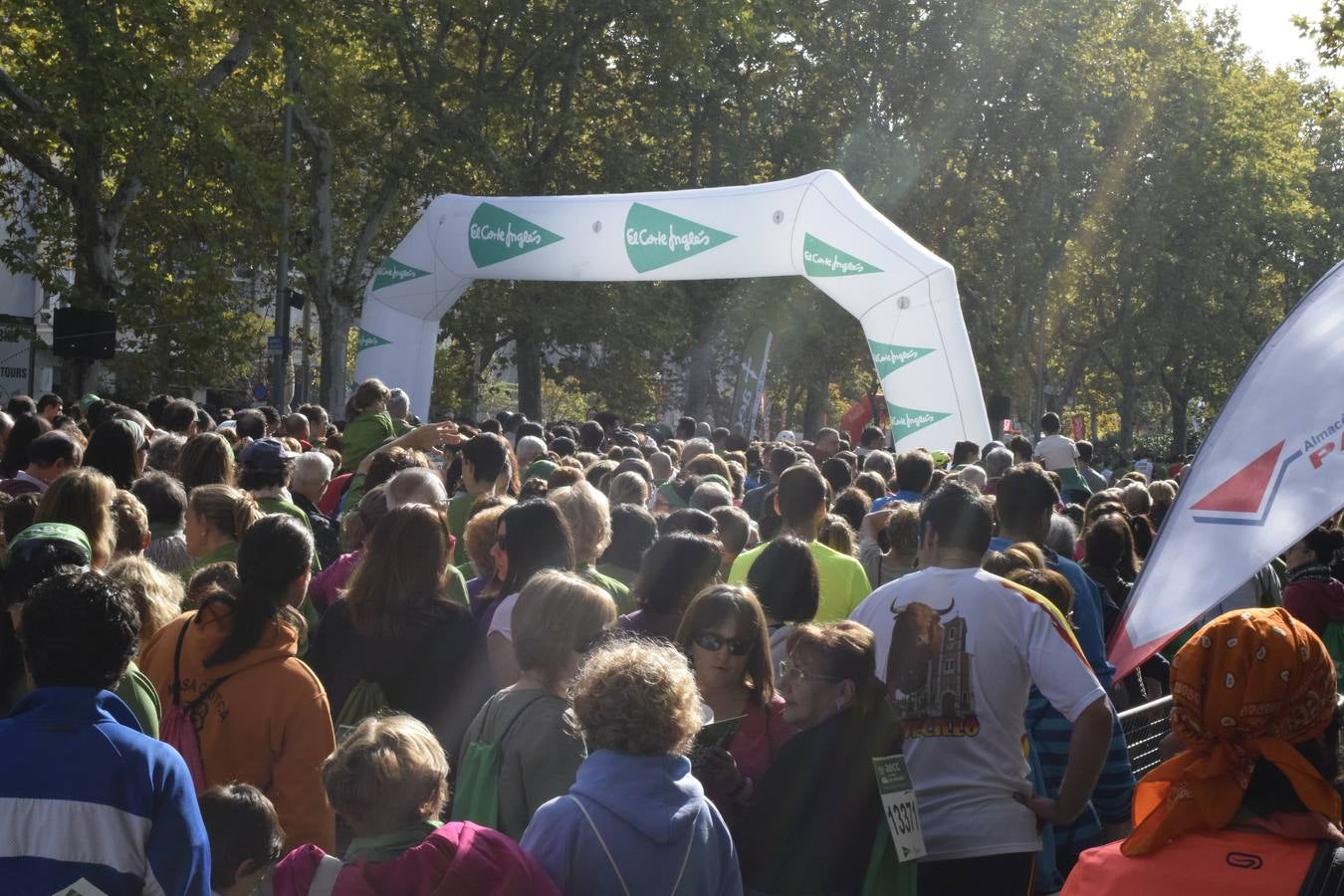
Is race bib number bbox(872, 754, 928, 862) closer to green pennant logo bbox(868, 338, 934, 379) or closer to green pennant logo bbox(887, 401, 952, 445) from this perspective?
green pennant logo bbox(887, 401, 952, 445)

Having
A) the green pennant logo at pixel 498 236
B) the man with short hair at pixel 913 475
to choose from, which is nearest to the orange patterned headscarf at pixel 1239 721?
the man with short hair at pixel 913 475

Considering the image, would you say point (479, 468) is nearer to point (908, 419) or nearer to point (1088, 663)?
point (1088, 663)

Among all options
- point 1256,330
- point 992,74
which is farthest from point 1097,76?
point 1256,330

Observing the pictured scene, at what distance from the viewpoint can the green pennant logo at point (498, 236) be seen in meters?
17.6

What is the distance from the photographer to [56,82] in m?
20.2

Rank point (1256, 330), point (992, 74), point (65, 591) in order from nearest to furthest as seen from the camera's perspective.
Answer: point (65, 591), point (992, 74), point (1256, 330)

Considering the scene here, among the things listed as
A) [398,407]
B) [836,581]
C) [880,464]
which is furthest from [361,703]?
[398,407]

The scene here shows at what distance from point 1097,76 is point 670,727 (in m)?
38.6

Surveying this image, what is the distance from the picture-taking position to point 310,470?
793cm

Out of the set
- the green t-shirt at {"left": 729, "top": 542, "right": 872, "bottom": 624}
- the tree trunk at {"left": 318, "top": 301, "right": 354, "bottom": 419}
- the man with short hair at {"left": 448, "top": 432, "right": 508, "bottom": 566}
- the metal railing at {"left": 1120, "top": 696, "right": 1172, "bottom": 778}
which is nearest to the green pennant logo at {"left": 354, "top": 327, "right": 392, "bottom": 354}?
the tree trunk at {"left": 318, "top": 301, "right": 354, "bottom": 419}

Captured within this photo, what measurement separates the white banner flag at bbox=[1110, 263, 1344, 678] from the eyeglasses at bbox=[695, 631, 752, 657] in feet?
3.39

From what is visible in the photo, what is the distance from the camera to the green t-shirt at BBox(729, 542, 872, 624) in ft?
19.7

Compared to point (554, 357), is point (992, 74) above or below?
above

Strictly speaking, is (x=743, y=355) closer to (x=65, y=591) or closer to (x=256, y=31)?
(x=256, y=31)
